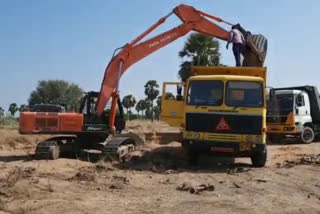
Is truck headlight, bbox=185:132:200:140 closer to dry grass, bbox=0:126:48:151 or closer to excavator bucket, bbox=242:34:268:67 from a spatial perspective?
excavator bucket, bbox=242:34:268:67

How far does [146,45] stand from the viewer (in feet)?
61.0

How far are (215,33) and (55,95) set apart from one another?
57035 millimetres

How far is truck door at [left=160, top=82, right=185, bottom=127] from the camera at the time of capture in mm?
15651

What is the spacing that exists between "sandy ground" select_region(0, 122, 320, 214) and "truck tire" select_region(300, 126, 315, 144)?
30.5 feet

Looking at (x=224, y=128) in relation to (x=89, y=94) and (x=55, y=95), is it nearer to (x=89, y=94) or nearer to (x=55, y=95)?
(x=89, y=94)

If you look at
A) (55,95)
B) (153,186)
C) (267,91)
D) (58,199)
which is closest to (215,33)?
(267,91)

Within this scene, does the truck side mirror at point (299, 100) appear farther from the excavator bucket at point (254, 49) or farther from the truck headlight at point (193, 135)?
the truck headlight at point (193, 135)

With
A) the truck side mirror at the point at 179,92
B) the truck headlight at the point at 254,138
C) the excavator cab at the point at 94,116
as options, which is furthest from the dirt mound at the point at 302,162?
the excavator cab at the point at 94,116

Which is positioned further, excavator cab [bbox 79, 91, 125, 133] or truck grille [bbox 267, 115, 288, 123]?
truck grille [bbox 267, 115, 288, 123]

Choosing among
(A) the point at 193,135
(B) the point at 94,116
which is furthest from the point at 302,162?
(B) the point at 94,116

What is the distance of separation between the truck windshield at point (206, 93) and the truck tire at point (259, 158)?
1.88m

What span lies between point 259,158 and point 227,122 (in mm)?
1593

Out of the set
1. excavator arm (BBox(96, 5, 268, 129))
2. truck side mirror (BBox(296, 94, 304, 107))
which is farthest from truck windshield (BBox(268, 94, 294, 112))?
excavator arm (BBox(96, 5, 268, 129))

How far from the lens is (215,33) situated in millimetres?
19281
